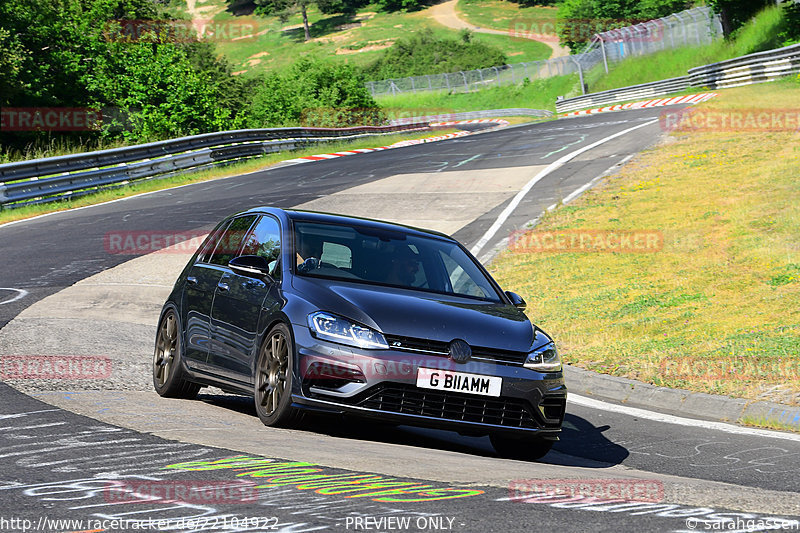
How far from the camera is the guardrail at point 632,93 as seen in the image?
5072 centimetres

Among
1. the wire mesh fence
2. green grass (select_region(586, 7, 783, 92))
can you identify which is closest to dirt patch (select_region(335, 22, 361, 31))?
the wire mesh fence

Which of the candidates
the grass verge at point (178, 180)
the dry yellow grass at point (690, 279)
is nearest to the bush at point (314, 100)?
the grass verge at point (178, 180)

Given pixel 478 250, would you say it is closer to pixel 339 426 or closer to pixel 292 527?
pixel 339 426

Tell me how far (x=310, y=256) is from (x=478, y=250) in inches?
383

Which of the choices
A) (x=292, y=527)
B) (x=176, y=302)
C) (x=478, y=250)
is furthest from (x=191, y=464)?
(x=478, y=250)

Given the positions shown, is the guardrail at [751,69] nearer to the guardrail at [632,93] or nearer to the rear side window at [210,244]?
the guardrail at [632,93]

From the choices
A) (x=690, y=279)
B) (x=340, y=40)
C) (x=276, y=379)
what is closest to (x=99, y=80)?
(x=690, y=279)

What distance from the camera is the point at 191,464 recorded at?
516cm

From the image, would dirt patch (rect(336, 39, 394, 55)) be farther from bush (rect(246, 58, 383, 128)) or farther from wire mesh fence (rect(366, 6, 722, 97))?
bush (rect(246, 58, 383, 128))

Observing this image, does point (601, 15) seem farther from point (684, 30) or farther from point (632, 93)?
point (632, 93)

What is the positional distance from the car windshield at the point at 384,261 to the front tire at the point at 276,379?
632mm

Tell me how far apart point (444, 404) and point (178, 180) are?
80.7ft

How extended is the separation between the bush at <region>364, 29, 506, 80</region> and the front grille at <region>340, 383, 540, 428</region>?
104713mm

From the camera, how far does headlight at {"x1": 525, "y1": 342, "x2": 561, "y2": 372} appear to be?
6.85m
